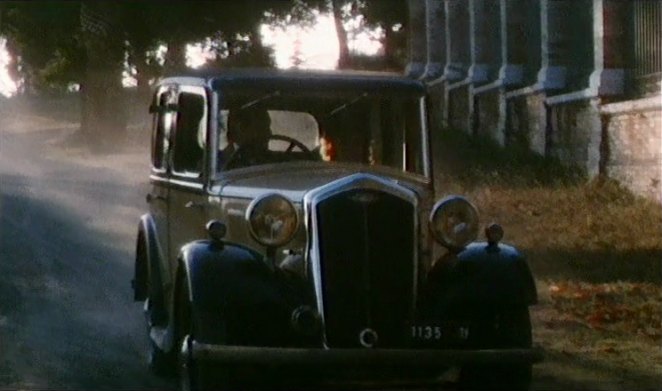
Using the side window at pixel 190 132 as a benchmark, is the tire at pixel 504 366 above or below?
below

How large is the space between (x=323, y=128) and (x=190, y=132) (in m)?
0.74

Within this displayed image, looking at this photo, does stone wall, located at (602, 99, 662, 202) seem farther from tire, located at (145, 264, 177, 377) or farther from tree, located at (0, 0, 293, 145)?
tire, located at (145, 264, 177, 377)

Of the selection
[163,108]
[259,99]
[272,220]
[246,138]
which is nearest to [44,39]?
[163,108]

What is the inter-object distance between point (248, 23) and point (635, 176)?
19.1 feet

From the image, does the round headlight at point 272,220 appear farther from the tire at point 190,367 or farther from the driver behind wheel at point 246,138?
the driver behind wheel at point 246,138

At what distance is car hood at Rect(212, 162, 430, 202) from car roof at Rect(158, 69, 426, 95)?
1.52 ft

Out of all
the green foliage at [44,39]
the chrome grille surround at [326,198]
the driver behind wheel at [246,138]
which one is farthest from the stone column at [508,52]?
the chrome grille surround at [326,198]

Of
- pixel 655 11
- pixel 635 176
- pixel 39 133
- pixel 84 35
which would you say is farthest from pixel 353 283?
pixel 39 133

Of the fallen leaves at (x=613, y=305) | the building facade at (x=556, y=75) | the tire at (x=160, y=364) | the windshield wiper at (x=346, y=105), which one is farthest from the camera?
the building facade at (x=556, y=75)

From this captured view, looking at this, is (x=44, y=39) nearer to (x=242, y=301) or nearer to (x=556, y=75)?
(x=556, y=75)

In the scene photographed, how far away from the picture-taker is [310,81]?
25.4ft

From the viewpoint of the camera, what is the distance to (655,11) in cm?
1847

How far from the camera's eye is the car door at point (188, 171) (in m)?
7.70

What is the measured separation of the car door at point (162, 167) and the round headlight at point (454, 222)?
211 centimetres
